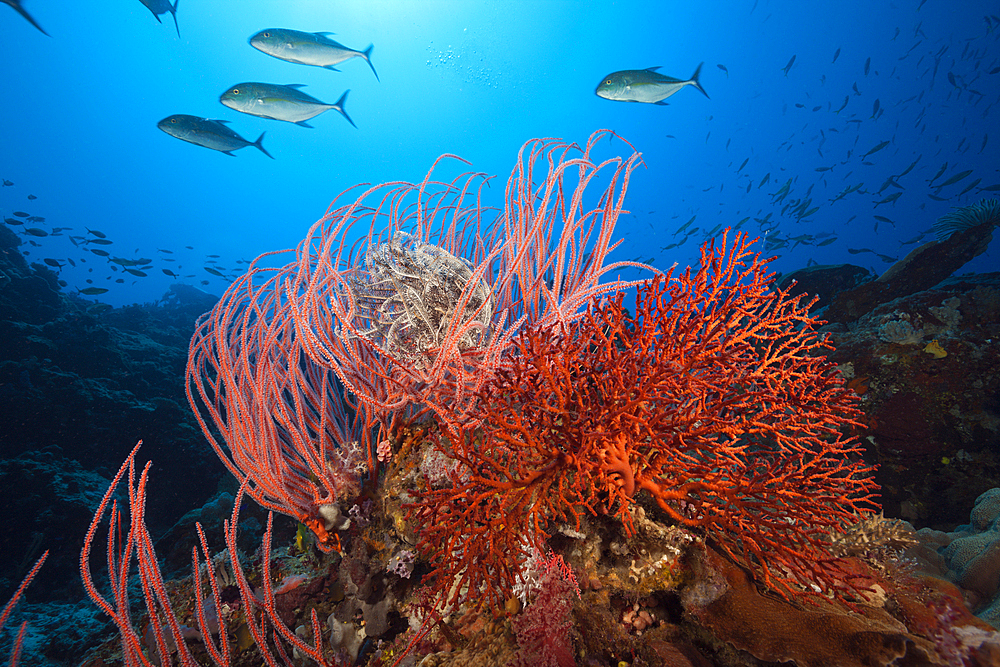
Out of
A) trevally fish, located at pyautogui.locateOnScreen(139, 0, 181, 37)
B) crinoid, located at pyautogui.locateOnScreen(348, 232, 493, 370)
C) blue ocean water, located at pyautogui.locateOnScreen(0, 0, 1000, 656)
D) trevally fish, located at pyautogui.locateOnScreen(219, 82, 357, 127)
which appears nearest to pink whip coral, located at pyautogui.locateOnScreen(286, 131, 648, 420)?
crinoid, located at pyautogui.locateOnScreen(348, 232, 493, 370)

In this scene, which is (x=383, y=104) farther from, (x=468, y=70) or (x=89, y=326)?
(x=89, y=326)

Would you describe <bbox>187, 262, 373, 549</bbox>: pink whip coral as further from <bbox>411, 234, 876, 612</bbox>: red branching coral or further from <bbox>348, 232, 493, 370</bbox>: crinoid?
<bbox>411, 234, 876, 612</bbox>: red branching coral

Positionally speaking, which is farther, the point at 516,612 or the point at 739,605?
the point at 516,612

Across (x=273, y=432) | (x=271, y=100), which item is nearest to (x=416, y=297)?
(x=273, y=432)

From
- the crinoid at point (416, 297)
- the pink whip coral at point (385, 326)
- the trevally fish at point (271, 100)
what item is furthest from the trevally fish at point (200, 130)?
the crinoid at point (416, 297)

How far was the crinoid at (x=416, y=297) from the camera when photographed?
7.67 ft

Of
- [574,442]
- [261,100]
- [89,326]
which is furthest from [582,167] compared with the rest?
[89,326]

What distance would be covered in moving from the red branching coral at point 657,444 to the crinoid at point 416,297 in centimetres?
66

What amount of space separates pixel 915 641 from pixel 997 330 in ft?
21.4

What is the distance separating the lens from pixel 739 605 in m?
1.72

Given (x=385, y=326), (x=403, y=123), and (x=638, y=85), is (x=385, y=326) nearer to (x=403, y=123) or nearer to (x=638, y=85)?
(x=638, y=85)

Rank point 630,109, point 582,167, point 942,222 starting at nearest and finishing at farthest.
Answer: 1. point 582,167
2. point 942,222
3. point 630,109

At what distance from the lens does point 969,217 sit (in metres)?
7.80

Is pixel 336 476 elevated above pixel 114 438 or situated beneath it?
elevated above
